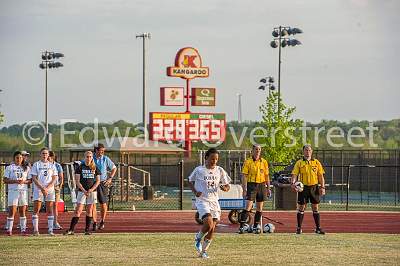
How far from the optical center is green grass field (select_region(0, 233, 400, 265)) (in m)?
17.1

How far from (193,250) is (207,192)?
1.49 metres

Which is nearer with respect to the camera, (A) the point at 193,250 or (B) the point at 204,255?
(B) the point at 204,255

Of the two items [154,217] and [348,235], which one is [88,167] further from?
[154,217]

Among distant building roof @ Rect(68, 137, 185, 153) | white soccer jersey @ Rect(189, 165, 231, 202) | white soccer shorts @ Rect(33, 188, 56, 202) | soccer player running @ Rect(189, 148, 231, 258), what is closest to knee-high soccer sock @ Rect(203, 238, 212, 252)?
soccer player running @ Rect(189, 148, 231, 258)

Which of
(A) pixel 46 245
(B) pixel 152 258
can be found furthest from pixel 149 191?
(B) pixel 152 258

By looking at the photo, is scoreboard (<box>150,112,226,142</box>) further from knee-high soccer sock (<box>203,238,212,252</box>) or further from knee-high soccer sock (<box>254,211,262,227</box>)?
knee-high soccer sock (<box>203,238,212,252</box>)

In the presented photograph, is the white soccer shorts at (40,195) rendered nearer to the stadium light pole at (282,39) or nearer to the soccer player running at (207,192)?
the soccer player running at (207,192)

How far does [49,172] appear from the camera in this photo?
2270 centimetres

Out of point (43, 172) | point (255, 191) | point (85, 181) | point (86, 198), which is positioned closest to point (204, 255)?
point (85, 181)

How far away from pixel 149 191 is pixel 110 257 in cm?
2496

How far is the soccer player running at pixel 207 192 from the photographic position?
17812mm

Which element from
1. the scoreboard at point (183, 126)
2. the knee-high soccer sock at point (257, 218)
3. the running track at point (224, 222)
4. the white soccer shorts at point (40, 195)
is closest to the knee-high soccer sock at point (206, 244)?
the knee-high soccer sock at point (257, 218)

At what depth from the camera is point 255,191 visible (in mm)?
23359

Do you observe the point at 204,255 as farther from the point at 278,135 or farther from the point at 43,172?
the point at 278,135
